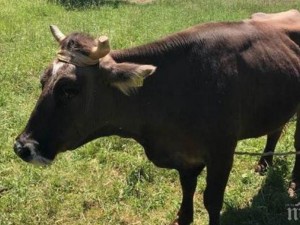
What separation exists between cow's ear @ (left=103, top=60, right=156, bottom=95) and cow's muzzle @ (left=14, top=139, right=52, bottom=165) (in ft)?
2.44

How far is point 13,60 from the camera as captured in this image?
366 inches

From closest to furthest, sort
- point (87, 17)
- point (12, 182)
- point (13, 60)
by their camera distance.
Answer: point (12, 182), point (13, 60), point (87, 17)

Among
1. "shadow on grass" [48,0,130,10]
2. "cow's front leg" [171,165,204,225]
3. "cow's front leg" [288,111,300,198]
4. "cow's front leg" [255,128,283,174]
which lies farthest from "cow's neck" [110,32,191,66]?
"shadow on grass" [48,0,130,10]

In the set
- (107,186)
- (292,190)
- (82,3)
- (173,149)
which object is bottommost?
(82,3)

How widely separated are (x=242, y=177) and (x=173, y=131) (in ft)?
6.28

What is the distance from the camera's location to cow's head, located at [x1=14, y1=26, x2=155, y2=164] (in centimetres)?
365

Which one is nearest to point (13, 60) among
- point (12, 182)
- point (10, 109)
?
point (10, 109)

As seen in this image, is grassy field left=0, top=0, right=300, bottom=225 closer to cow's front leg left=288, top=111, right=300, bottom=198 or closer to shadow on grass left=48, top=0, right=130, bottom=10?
cow's front leg left=288, top=111, right=300, bottom=198

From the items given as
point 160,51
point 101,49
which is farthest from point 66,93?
point 160,51

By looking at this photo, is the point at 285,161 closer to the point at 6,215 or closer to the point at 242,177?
the point at 242,177

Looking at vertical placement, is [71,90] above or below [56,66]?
below

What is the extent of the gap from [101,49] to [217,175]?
1.50 meters

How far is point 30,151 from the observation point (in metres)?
3.66

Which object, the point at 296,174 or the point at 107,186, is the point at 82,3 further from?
the point at 296,174
